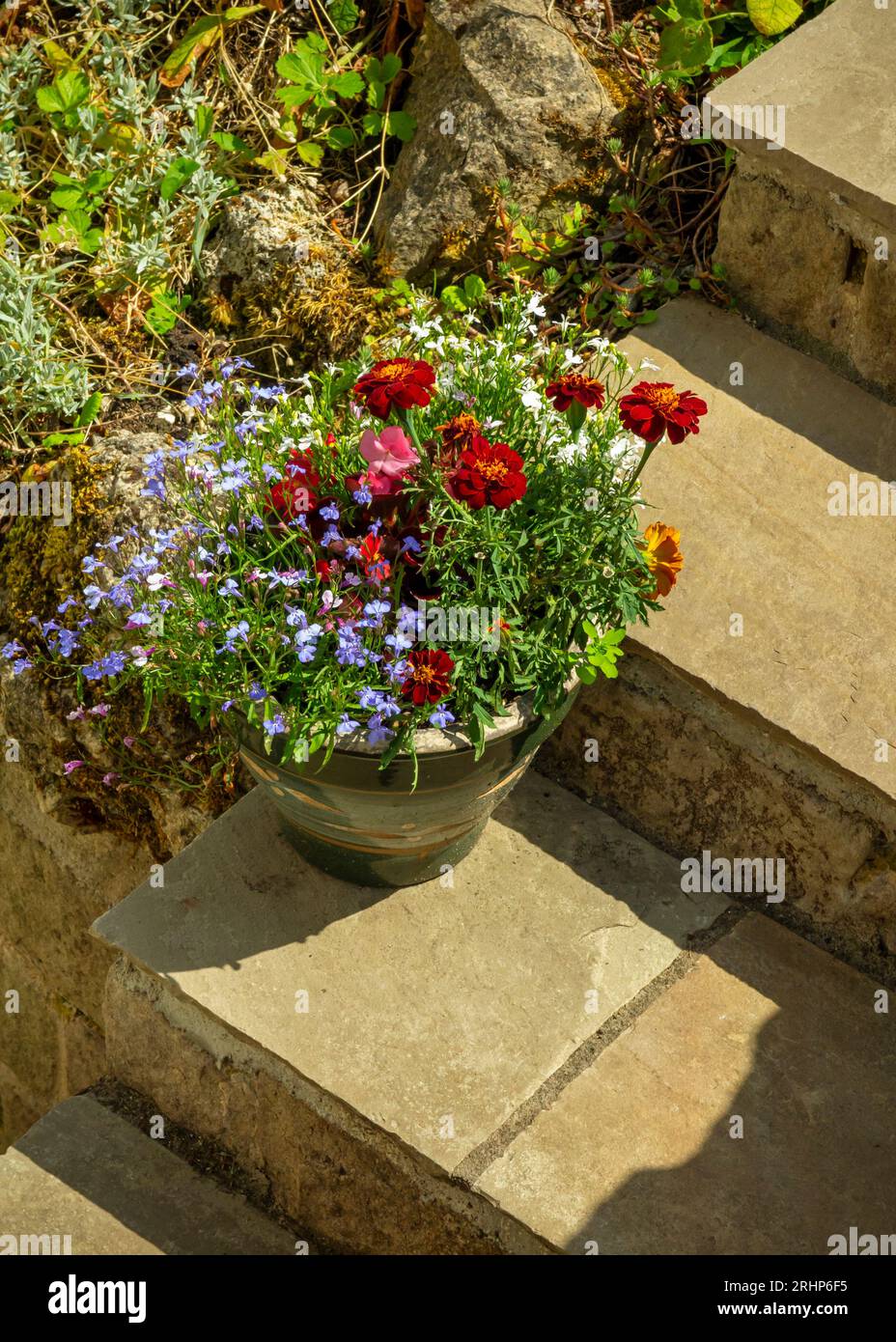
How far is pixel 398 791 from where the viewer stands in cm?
252

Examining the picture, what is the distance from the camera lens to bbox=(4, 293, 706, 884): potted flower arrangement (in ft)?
7.86

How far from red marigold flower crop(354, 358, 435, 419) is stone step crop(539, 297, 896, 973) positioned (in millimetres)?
843

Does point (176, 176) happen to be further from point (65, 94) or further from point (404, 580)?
point (404, 580)

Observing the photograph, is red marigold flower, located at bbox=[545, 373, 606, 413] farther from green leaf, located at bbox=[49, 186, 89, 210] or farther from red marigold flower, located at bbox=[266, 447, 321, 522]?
green leaf, located at bbox=[49, 186, 89, 210]

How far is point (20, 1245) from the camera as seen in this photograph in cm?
278

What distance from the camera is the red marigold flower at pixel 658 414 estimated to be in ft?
7.75

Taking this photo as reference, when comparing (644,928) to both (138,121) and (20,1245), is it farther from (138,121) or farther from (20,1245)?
(138,121)

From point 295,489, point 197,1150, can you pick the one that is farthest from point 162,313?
point 197,1150

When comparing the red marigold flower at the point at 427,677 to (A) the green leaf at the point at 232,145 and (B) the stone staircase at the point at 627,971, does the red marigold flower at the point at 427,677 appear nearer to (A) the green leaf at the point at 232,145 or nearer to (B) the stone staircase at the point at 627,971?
(B) the stone staircase at the point at 627,971

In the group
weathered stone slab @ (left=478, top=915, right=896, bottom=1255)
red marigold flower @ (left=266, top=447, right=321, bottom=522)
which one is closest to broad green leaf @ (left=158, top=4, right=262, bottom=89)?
red marigold flower @ (left=266, top=447, right=321, bottom=522)

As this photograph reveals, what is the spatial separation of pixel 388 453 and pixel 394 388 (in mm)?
139

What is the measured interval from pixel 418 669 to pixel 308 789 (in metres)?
0.36

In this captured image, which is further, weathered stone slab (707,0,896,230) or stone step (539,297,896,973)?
weathered stone slab (707,0,896,230)

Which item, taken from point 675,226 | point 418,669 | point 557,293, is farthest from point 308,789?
point 675,226
